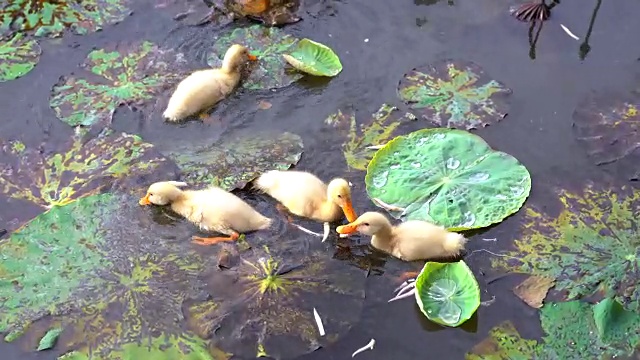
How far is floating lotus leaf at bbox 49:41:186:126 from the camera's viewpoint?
4141 millimetres

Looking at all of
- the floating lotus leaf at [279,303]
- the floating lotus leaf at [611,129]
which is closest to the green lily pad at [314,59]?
the floating lotus leaf at [279,303]

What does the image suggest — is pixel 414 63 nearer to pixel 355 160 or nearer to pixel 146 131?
pixel 355 160

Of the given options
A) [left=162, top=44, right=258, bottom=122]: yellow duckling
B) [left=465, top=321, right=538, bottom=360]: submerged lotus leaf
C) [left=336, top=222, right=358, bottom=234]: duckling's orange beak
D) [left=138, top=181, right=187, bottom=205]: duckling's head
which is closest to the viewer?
[left=465, top=321, right=538, bottom=360]: submerged lotus leaf

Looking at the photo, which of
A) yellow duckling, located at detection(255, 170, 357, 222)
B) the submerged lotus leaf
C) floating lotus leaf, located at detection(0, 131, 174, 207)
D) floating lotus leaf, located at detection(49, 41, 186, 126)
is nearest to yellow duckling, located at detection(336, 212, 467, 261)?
yellow duckling, located at detection(255, 170, 357, 222)

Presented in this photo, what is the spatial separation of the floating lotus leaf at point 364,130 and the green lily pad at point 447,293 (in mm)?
726

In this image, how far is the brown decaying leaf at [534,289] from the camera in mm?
3371

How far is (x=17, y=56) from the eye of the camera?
14.6ft

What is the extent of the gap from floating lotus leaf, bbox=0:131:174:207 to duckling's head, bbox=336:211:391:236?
1.00 meters

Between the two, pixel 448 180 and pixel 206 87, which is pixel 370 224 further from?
pixel 206 87

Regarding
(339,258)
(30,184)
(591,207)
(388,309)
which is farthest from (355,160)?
(30,184)

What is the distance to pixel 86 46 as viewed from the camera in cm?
454

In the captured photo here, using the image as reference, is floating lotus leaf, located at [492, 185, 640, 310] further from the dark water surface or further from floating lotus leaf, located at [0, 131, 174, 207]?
floating lotus leaf, located at [0, 131, 174, 207]

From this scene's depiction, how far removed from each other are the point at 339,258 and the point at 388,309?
0.33 meters

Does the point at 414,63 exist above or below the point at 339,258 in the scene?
above
